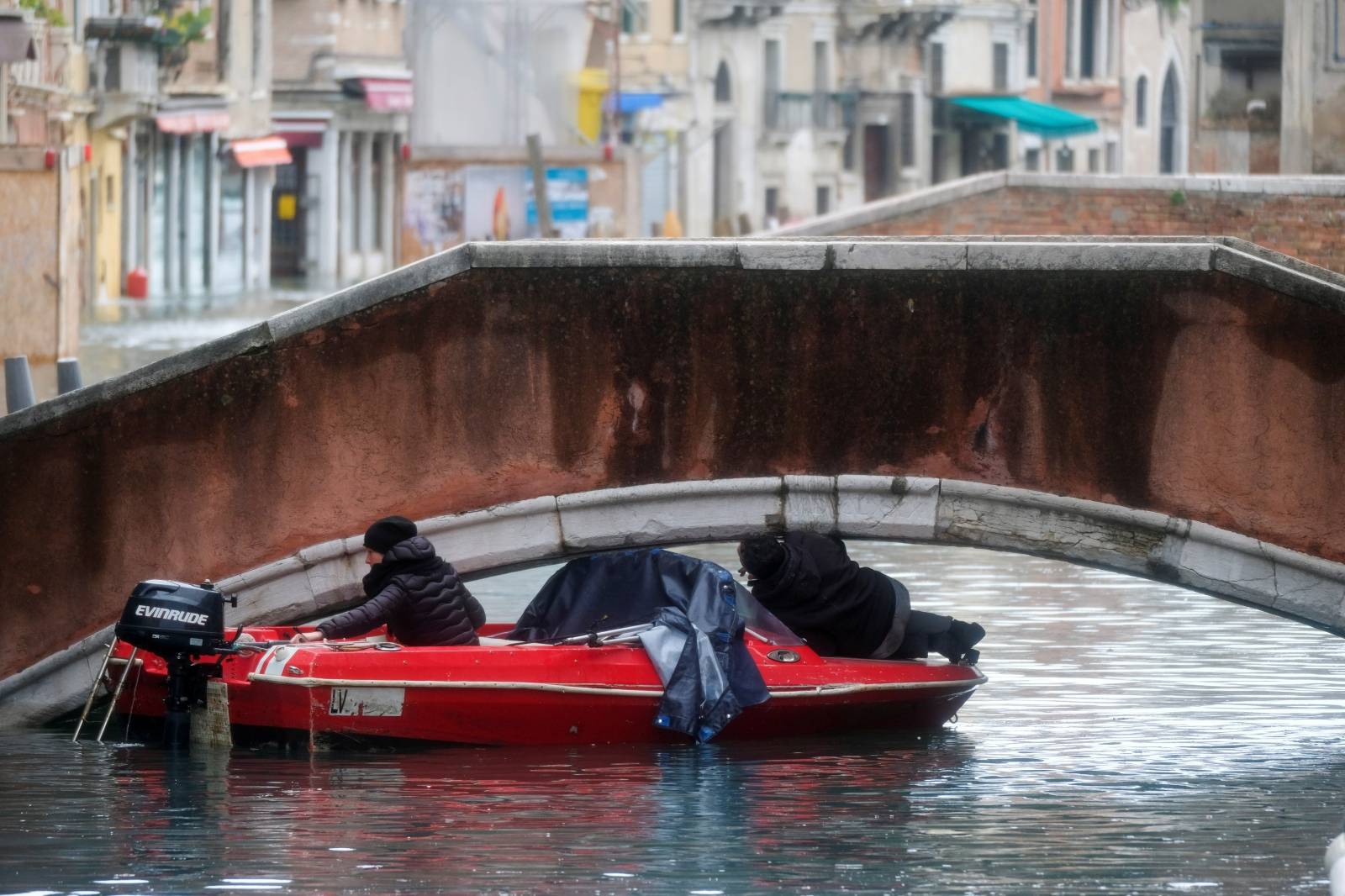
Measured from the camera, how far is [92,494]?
12.0 meters

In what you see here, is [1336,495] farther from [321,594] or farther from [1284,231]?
[1284,231]

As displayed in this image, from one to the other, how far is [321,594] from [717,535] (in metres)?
1.81

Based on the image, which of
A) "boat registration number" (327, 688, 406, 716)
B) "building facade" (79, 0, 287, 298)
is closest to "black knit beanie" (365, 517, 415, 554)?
"boat registration number" (327, 688, 406, 716)

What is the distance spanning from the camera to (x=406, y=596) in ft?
38.5

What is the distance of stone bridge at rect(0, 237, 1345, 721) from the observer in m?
11.3

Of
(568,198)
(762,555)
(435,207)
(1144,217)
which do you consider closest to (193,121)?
(568,198)

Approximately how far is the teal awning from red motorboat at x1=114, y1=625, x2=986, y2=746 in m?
54.0

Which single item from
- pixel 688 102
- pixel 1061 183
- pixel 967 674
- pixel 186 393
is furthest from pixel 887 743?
pixel 688 102

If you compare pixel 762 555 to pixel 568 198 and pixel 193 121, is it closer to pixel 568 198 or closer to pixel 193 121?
pixel 193 121

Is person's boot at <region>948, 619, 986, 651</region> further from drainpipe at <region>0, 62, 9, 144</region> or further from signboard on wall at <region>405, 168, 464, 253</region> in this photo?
signboard on wall at <region>405, 168, 464, 253</region>

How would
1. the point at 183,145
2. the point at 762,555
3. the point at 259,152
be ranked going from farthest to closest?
the point at 259,152
the point at 183,145
the point at 762,555

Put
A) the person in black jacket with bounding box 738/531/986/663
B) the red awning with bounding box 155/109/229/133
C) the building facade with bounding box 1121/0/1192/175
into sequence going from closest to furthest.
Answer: the person in black jacket with bounding box 738/531/986/663 < the red awning with bounding box 155/109/229/133 < the building facade with bounding box 1121/0/1192/175

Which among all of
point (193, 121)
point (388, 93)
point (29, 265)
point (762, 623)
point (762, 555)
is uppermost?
point (388, 93)

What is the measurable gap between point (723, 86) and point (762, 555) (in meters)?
47.1
